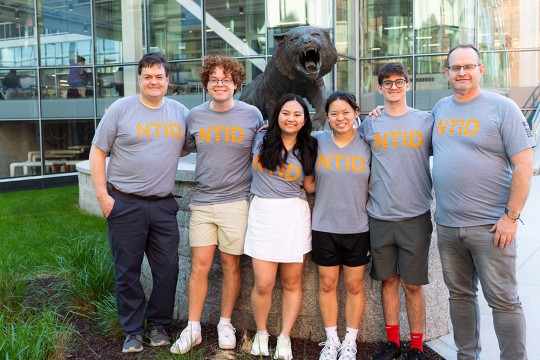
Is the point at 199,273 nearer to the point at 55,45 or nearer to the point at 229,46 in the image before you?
the point at 229,46

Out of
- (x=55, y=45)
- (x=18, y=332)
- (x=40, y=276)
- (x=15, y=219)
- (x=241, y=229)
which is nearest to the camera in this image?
(x=18, y=332)

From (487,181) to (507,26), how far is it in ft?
55.3

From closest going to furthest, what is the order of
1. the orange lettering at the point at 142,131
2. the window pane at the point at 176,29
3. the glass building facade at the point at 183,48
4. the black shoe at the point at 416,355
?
the black shoe at the point at 416,355, the orange lettering at the point at 142,131, the glass building facade at the point at 183,48, the window pane at the point at 176,29

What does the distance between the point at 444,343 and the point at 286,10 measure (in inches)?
489

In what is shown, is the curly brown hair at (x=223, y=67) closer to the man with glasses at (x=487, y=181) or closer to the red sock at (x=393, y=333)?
the man with glasses at (x=487, y=181)

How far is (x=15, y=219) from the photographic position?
9328 millimetres

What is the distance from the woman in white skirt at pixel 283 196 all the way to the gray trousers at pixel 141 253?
64 centimetres

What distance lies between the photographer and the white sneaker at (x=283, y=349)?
3854 millimetres

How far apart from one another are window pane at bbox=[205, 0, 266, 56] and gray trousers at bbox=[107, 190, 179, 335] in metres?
11.9

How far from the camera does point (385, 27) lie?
1770cm

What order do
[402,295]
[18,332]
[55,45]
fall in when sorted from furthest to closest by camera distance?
[55,45], [402,295], [18,332]

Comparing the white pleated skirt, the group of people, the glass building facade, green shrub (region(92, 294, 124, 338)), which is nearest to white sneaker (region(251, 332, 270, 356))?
the group of people

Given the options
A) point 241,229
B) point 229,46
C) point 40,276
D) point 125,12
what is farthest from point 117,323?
point 125,12

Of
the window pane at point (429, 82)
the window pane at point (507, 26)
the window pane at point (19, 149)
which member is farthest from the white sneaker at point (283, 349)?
the window pane at point (507, 26)
